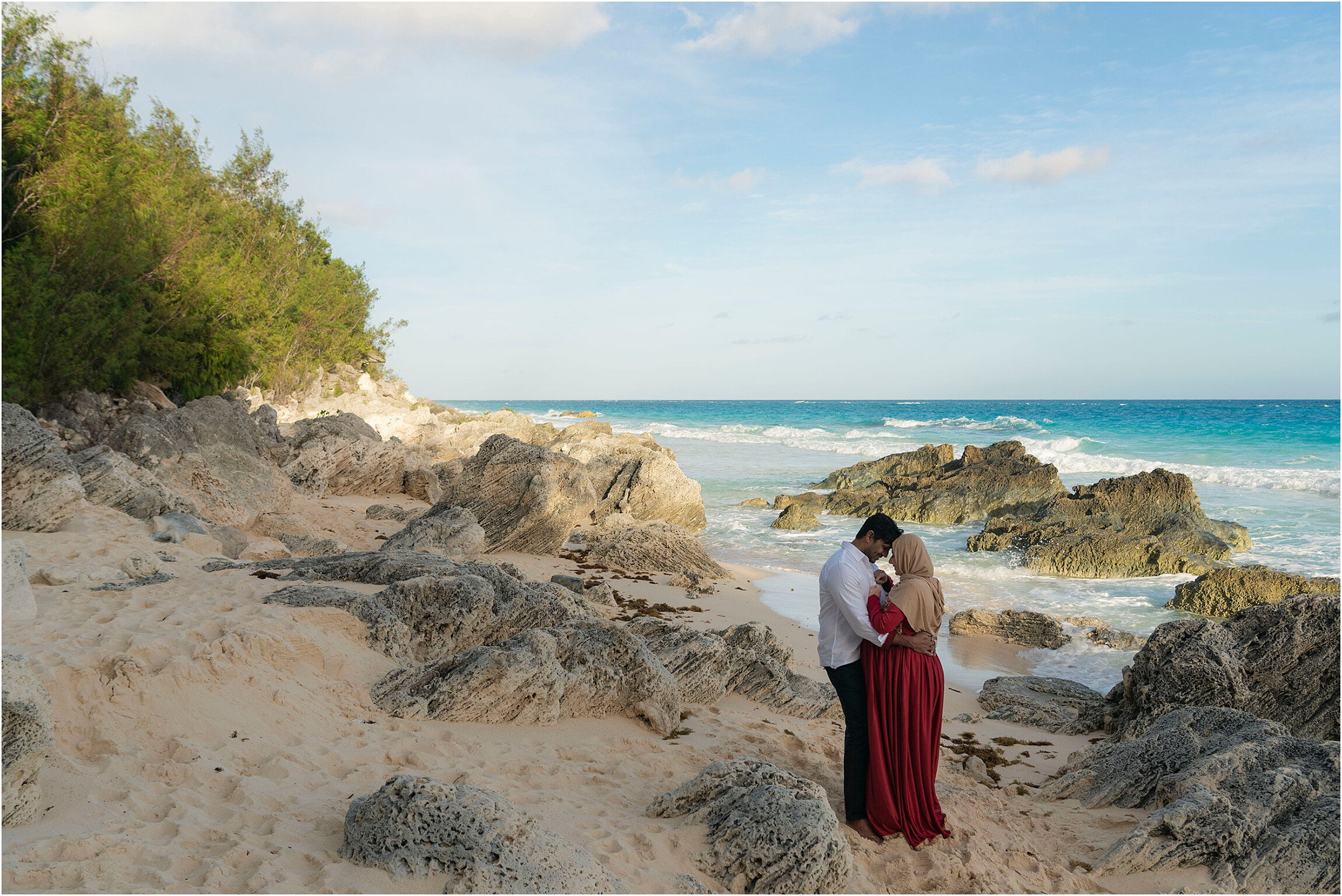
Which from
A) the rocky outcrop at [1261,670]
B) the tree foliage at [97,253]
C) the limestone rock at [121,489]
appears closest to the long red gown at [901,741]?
the rocky outcrop at [1261,670]

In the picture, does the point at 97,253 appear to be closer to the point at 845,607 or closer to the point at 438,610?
the point at 438,610

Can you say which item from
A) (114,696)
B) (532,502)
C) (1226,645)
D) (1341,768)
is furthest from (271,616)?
(1226,645)

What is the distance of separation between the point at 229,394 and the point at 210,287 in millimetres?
3350

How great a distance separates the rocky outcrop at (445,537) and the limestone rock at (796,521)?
9.14 metres

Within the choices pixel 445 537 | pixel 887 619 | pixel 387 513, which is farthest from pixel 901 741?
pixel 387 513

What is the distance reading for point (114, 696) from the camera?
433cm

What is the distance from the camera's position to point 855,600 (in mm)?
4281

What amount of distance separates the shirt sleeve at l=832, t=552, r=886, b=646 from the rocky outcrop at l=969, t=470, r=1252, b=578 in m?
Answer: 11.4

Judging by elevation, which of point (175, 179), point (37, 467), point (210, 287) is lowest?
point (37, 467)

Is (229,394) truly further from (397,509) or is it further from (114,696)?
(114,696)

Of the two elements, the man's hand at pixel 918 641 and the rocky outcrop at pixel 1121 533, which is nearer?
→ the man's hand at pixel 918 641

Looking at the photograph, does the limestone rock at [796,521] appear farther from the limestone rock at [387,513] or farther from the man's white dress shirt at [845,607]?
the man's white dress shirt at [845,607]

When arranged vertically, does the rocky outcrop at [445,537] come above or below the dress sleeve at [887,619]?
below

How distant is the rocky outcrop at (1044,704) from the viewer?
6.67 meters
